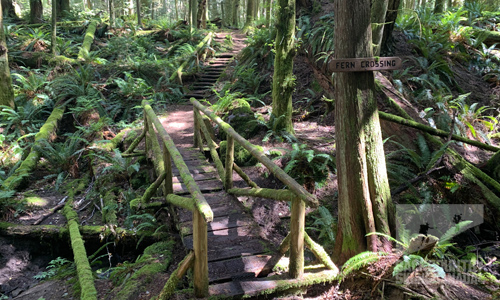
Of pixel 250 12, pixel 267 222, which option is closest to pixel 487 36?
pixel 267 222

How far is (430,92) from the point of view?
7.80m

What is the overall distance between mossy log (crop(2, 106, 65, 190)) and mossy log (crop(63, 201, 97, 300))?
6.16 ft

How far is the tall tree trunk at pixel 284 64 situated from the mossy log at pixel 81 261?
174 inches

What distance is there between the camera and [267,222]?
5.48m

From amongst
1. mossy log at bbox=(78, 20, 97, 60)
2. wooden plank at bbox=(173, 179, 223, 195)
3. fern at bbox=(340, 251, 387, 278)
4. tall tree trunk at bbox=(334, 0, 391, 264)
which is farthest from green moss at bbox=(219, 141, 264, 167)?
mossy log at bbox=(78, 20, 97, 60)

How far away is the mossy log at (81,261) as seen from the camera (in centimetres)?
394

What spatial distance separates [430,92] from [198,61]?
1006 cm

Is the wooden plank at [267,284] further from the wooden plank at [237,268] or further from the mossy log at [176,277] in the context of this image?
the mossy log at [176,277]

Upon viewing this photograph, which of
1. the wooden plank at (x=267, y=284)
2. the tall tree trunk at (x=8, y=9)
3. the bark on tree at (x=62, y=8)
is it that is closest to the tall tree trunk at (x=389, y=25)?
Result: the wooden plank at (x=267, y=284)

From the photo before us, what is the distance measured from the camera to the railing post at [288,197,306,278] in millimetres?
3225

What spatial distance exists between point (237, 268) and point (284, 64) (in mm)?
4799

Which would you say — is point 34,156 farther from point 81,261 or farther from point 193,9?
point 193,9

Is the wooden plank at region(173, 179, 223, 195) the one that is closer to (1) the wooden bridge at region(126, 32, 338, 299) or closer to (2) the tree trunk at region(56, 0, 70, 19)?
(1) the wooden bridge at region(126, 32, 338, 299)

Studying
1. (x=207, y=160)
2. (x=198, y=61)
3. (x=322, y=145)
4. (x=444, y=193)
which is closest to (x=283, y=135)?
(x=322, y=145)
